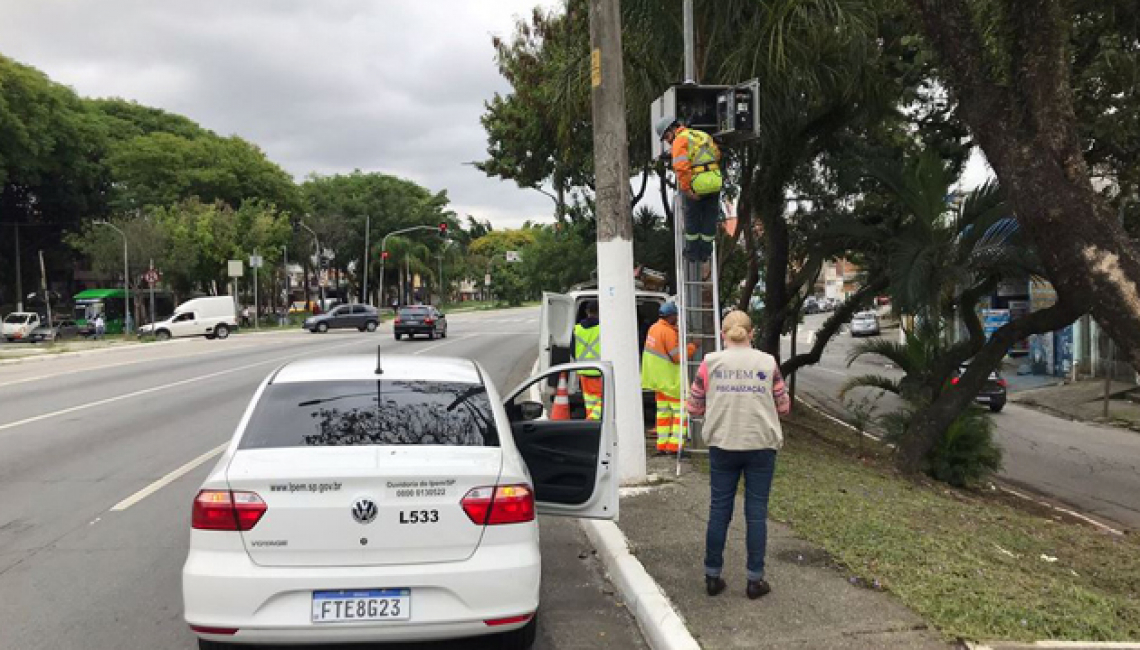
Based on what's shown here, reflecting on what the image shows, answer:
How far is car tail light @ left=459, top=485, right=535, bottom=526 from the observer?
363 centimetres

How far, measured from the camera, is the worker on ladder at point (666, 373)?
8.56 metres

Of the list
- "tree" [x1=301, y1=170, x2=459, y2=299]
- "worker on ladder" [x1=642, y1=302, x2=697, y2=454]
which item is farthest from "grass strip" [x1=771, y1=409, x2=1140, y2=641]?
"tree" [x1=301, y1=170, x2=459, y2=299]

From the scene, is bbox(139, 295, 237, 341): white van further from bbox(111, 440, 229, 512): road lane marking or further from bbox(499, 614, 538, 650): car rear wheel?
bbox(499, 614, 538, 650): car rear wheel

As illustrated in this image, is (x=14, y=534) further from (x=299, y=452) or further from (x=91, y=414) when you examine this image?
(x=91, y=414)

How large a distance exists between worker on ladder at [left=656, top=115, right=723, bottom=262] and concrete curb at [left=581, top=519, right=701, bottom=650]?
3.19 meters

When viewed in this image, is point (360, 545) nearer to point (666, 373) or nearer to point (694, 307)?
point (666, 373)

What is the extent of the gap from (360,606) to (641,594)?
5.51 feet

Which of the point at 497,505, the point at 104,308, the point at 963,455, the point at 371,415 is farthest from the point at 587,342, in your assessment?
the point at 104,308

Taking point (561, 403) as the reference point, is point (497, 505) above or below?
above

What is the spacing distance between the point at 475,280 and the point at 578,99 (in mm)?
110071

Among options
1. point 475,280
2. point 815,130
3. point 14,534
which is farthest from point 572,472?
point 475,280

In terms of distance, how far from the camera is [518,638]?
153 inches

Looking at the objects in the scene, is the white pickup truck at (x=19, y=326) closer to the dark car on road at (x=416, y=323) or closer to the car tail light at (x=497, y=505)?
the dark car on road at (x=416, y=323)

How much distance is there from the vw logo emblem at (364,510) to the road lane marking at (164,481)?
456cm
